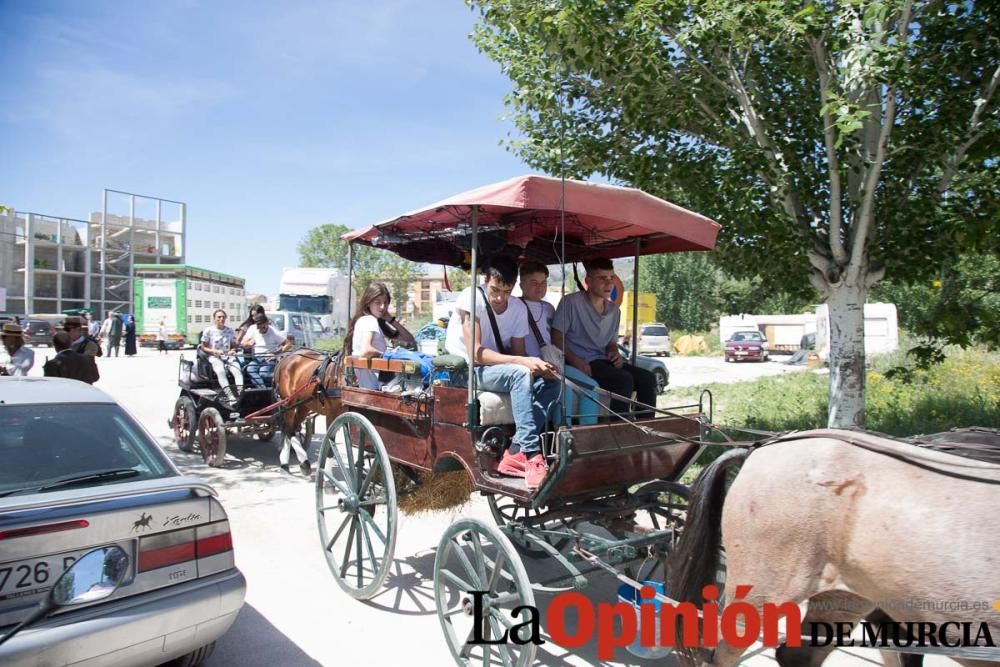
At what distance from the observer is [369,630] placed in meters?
4.13

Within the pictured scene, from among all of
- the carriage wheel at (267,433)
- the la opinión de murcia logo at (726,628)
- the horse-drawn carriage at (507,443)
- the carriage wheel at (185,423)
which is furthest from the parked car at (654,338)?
the la opinión de murcia logo at (726,628)

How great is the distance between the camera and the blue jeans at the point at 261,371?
9.41 m

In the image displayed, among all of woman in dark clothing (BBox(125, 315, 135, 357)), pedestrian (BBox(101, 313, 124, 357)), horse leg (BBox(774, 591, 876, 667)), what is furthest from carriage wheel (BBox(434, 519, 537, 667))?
Answer: woman in dark clothing (BBox(125, 315, 135, 357))

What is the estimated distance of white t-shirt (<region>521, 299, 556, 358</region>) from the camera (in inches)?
186

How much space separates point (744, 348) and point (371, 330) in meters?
29.2

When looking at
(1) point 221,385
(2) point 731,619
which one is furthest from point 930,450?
(1) point 221,385

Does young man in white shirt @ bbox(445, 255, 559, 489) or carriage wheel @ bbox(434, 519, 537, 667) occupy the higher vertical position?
young man in white shirt @ bbox(445, 255, 559, 489)

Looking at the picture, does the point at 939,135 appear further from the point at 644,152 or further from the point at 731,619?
the point at 731,619

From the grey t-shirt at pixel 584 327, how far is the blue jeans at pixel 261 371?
5956mm

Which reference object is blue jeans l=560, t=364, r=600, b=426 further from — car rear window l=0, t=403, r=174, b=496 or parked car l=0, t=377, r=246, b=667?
car rear window l=0, t=403, r=174, b=496

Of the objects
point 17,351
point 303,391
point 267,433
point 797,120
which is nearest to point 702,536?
point 303,391

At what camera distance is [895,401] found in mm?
11203

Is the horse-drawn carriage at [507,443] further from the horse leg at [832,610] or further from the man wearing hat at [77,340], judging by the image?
the man wearing hat at [77,340]

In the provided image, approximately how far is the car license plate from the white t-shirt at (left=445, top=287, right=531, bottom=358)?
2377mm
